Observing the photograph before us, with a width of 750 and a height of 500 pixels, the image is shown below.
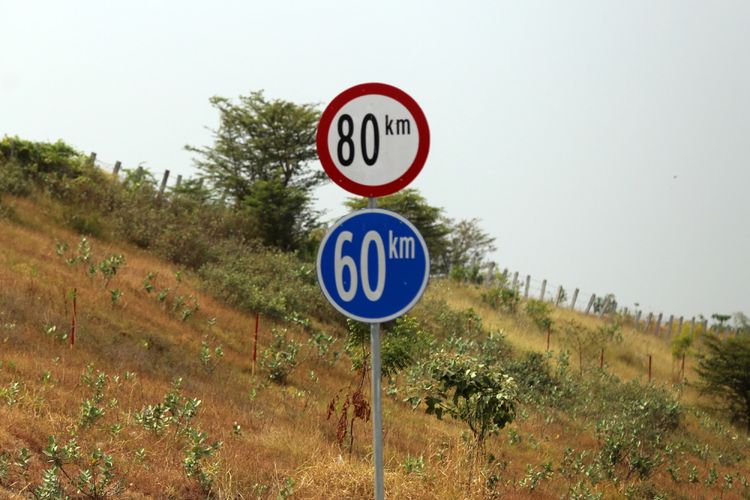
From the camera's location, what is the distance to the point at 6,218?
57.8ft

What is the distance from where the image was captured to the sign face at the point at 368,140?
5043 mm

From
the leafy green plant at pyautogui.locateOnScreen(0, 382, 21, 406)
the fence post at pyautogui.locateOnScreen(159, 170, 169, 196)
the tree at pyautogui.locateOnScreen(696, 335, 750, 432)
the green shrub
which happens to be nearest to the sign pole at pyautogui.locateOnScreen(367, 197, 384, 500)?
the leafy green plant at pyautogui.locateOnScreen(0, 382, 21, 406)

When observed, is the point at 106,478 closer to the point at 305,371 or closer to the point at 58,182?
the point at 305,371

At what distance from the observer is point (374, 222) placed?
15.9 ft

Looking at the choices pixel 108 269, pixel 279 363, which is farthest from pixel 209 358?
pixel 108 269

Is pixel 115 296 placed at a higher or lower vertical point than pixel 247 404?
higher

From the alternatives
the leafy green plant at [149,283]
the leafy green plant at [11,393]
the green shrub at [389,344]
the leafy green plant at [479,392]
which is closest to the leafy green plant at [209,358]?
the green shrub at [389,344]

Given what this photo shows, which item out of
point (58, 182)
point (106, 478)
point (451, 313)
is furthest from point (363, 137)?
point (58, 182)

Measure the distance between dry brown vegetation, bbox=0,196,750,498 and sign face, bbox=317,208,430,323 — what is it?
222 cm

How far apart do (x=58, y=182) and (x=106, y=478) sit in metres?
18.0

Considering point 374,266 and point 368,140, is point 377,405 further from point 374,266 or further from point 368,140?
point 368,140

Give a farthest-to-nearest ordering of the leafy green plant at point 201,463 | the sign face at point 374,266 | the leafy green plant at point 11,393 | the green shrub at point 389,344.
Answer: the green shrub at point 389,344
the leafy green plant at point 11,393
the leafy green plant at point 201,463
the sign face at point 374,266

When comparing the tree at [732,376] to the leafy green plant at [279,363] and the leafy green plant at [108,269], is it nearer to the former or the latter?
the leafy green plant at [279,363]

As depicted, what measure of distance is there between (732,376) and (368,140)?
1912cm
